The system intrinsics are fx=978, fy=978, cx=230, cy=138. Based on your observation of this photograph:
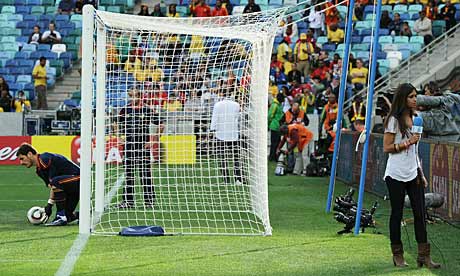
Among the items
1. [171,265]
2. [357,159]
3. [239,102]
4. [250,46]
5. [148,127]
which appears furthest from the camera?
[357,159]

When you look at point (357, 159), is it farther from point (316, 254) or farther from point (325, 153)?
point (316, 254)

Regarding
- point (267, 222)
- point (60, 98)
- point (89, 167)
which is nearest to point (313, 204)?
point (267, 222)

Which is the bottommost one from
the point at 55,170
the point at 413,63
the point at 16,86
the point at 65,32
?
the point at 55,170

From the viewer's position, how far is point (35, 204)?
52.2 feet

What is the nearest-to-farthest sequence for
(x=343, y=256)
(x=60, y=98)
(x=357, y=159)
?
(x=343, y=256)
(x=357, y=159)
(x=60, y=98)

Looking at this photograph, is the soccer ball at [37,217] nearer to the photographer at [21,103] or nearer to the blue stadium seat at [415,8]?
the photographer at [21,103]

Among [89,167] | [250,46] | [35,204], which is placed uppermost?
[250,46]

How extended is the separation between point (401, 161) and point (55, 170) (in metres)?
5.33

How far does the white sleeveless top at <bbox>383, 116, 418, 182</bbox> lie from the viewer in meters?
9.55

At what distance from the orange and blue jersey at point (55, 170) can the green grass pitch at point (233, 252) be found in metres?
0.69

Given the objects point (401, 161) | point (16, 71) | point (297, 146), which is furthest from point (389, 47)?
point (401, 161)

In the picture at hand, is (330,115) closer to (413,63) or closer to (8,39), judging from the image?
(413,63)

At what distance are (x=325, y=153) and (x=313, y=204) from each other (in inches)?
266

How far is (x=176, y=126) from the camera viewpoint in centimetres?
1927
